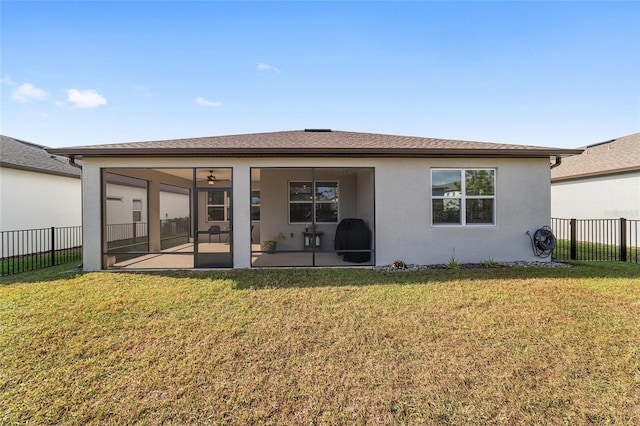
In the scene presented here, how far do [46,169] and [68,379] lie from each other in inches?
476

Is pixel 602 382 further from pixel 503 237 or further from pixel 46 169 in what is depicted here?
pixel 46 169

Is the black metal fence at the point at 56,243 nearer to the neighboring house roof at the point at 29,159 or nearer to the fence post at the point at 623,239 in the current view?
the neighboring house roof at the point at 29,159

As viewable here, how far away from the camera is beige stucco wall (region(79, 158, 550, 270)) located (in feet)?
22.8

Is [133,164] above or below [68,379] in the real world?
above

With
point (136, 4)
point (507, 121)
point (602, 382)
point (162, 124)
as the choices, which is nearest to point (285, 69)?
point (136, 4)

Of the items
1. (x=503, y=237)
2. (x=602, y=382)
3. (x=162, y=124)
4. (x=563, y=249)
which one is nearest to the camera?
(x=602, y=382)

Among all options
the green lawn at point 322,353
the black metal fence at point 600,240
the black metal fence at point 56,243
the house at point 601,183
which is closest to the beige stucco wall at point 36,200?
the black metal fence at point 56,243

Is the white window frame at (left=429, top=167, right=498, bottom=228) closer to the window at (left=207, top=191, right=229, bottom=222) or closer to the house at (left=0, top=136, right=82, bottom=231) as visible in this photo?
the window at (left=207, top=191, right=229, bottom=222)

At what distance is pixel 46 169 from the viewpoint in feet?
36.1

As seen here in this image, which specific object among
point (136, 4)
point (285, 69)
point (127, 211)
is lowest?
point (127, 211)

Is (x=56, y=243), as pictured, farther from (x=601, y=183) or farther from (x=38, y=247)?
(x=601, y=183)

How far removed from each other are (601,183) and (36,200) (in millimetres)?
23347

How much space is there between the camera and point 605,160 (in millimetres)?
12766

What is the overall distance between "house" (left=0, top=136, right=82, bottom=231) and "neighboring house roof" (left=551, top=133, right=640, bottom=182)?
68.8 ft
